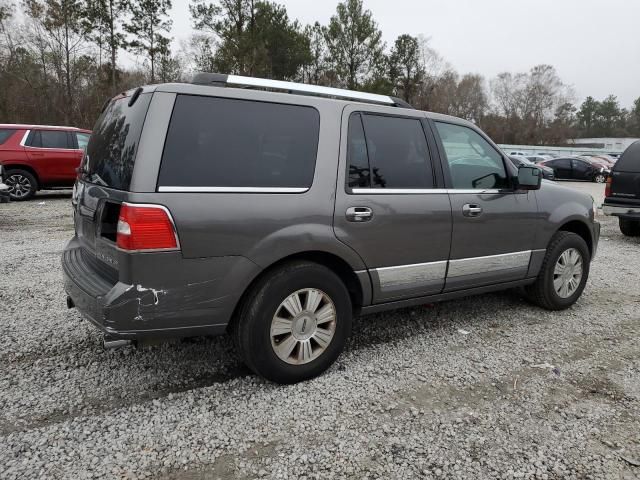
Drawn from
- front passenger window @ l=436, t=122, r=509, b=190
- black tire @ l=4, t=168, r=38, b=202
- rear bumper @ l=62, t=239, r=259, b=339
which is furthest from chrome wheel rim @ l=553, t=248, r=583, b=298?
black tire @ l=4, t=168, r=38, b=202

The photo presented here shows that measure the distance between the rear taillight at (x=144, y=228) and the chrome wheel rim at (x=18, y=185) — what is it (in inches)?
413

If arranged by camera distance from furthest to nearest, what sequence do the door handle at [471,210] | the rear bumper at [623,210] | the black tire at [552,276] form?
the rear bumper at [623,210]
the black tire at [552,276]
the door handle at [471,210]

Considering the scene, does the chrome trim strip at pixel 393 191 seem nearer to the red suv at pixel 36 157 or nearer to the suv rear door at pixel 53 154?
the red suv at pixel 36 157

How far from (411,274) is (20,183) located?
10983 millimetres

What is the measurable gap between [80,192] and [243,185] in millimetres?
1263

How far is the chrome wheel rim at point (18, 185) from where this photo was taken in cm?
1092

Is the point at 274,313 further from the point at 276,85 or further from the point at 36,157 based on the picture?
the point at 36,157

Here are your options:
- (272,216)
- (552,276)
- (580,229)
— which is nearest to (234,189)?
(272,216)

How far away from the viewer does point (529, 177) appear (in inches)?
155

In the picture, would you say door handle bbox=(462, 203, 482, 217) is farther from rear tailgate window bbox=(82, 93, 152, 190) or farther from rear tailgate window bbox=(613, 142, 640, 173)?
rear tailgate window bbox=(613, 142, 640, 173)

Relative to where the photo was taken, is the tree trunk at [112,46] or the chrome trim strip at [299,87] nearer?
the chrome trim strip at [299,87]

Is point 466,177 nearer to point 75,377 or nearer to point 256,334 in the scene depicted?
point 256,334

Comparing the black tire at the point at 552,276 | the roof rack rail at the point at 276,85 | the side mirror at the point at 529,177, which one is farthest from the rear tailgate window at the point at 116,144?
the black tire at the point at 552,276

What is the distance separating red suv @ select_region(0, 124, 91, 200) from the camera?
10727mm
